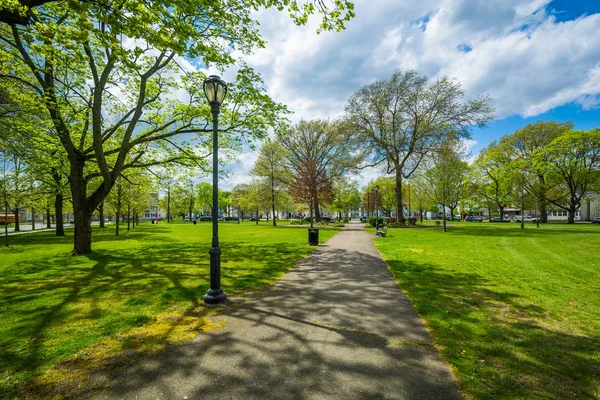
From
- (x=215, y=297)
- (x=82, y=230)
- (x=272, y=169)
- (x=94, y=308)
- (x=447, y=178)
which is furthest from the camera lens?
(x=272, y=169)

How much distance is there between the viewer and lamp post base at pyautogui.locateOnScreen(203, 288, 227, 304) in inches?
212

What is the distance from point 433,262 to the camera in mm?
9742

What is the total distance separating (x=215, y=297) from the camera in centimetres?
541

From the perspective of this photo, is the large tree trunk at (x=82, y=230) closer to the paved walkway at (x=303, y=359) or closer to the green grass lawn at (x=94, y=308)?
the green grass lawn at (x=94, y=308)

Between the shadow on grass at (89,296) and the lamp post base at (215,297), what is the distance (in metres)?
0.26

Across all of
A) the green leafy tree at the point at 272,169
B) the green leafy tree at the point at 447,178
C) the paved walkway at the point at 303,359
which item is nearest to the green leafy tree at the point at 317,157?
the green leafy tree at the point at 272,169

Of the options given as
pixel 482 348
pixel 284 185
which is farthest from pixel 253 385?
pixel 284 185

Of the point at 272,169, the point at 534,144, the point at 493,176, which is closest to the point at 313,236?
the point at 272,169

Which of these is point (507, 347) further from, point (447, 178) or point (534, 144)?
point (534, 144)

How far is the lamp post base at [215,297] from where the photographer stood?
17.6 feet

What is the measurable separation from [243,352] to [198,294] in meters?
3.09

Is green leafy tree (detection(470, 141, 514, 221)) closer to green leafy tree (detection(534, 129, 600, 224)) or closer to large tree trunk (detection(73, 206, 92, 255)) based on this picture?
green leafy tree (detection(534, 129, 600, 224))

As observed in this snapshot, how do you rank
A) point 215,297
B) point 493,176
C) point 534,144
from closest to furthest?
point 215,297
point 534,144
point 493,176

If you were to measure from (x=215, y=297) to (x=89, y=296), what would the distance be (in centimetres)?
312
